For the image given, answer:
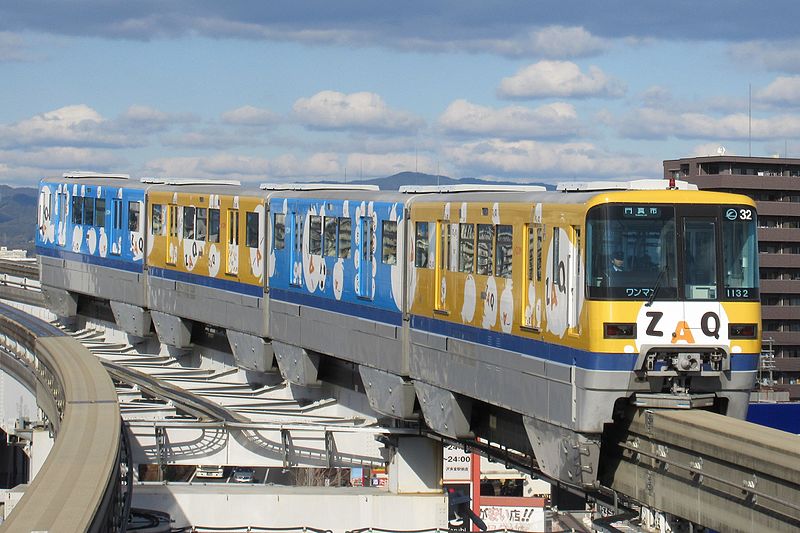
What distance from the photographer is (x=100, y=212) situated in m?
36.4

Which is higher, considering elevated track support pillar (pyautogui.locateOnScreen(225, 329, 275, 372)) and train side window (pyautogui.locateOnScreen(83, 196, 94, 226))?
train side window (pyautogui.locateOnScreen(83, 196, 94, 226))

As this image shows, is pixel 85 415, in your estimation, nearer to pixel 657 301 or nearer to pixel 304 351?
pixel 304 351

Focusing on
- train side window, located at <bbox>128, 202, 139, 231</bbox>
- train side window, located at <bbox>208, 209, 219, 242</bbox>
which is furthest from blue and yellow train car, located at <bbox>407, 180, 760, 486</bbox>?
train side window, located at <bbox>128, 202, 139, 231</bbox>

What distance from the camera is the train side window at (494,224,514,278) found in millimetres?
18484

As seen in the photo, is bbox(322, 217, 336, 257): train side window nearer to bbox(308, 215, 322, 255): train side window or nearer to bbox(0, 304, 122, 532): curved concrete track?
bbox(308, 215, 322, 255): train side window

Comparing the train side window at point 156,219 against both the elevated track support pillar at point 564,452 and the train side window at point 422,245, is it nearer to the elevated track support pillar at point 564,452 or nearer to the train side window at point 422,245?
the train side window at point 422,245

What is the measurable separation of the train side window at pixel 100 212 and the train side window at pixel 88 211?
23cm

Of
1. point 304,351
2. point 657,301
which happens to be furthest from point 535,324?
point 304,351

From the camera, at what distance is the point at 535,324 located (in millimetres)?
17766

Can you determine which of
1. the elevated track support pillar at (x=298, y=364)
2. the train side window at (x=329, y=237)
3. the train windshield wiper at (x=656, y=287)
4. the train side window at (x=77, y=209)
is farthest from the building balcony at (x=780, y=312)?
the train windshield wiper at (x=656, y=287)

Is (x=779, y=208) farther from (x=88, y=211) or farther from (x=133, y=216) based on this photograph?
(x=133, y=216)

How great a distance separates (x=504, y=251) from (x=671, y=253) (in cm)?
260

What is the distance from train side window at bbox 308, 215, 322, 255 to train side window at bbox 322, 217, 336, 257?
7.1 inches

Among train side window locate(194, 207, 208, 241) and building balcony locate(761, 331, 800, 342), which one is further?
building balcony locate(761, 331, 800, 342)
